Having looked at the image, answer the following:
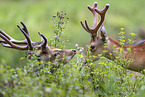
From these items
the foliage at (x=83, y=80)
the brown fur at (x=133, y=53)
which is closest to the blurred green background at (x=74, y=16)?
the brown fur at (x=133, y=53)

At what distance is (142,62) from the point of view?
5.80 meters

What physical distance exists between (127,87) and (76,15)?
451 inches

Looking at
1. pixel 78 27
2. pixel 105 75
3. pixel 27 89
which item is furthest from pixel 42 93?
pixel 78 27

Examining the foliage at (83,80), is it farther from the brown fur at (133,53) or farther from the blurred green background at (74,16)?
the blurred green background at (74,16)

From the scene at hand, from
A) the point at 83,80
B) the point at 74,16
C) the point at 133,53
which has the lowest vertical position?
the point at 83,80

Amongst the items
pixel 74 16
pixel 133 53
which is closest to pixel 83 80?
pixel 133 53

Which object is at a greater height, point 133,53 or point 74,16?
point 74,16

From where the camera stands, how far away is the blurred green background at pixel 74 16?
13.6 metres

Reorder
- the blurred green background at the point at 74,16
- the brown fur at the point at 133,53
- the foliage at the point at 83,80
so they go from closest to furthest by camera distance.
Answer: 1. the foliage at the point at 83,80
2. the brown fur at the point at 133,53
3. the blurred green background at the point at 74,16

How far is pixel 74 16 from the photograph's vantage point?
51.0ft

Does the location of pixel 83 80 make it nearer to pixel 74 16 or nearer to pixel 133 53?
pixel 133 53

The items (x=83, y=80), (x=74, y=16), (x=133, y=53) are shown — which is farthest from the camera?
(x=74, y=16)

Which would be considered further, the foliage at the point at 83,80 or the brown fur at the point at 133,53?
the brown fur at the point at 133,53

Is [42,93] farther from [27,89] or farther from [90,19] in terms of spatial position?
[90,19]
